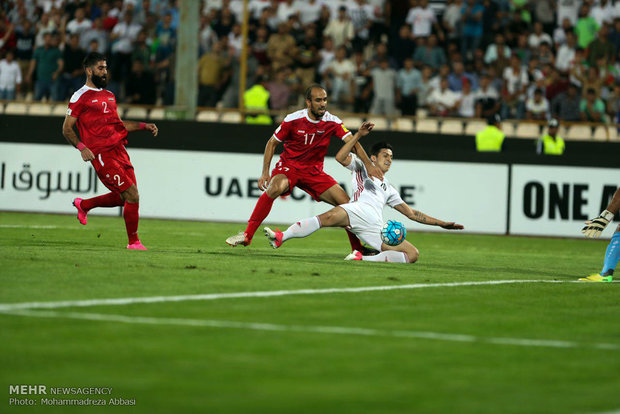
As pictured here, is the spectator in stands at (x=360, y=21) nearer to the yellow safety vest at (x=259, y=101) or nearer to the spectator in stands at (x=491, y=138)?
the yellow safety vest at (x=259, y=101)

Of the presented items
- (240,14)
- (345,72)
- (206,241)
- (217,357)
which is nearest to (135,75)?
(240,14)

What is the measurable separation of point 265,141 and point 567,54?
657 cm

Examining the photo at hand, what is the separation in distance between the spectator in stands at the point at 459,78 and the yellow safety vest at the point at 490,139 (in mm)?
2470

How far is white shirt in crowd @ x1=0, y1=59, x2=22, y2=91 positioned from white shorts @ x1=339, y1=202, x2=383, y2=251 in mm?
13483

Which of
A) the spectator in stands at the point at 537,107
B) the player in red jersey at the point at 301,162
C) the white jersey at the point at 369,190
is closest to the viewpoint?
the white jersey at the point at 369,190

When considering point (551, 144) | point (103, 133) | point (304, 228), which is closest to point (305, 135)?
point (304, 228)

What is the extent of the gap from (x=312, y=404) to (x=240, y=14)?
804 inches

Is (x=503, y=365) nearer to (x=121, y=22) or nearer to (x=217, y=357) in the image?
(x=217, y=357)

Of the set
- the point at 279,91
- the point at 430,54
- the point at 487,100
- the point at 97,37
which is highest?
the point at 97,37

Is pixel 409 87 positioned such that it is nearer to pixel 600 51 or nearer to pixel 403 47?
pixel 403 47

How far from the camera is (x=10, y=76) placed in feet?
78.3

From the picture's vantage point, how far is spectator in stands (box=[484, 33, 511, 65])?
2262 centimetres

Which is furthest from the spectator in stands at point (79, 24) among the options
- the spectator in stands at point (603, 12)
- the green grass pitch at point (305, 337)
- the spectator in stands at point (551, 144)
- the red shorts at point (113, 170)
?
the green grass pitch at point (305, 337)

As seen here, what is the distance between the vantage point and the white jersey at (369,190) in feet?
41.1
